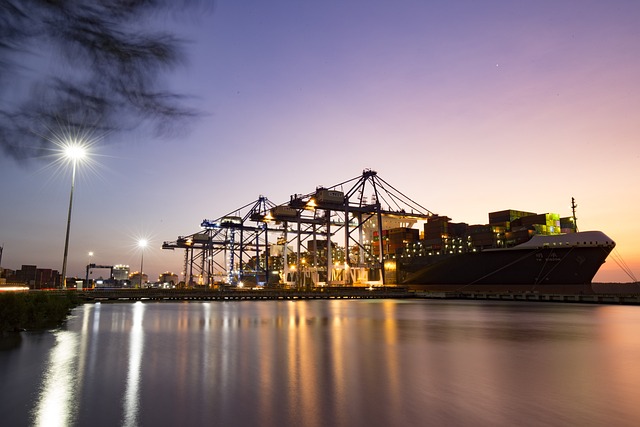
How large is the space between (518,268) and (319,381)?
57330 mm

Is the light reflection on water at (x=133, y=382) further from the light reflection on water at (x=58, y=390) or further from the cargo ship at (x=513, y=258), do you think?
the cargo ship at (x=513, y=258)

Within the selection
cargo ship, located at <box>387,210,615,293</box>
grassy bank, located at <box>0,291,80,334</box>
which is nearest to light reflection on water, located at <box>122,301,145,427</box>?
grassy bank, located at <box>0,291,80,334</box>

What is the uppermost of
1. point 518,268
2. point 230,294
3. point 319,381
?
point 518,268

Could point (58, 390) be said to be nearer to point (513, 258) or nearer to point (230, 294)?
point (230, 294)

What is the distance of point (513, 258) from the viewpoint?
58625 mm

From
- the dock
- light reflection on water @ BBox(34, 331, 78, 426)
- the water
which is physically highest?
the dock

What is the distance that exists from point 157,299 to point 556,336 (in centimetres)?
5561

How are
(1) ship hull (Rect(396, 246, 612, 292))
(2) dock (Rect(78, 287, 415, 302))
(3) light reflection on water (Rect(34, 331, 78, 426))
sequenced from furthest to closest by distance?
(2) dock (Rect(78, 287, 415, 302)) < (1) ship hull (Rect(396, 246, 612, 292)) < (3) light reflection on water (Rect(34, 331, 78, 426))

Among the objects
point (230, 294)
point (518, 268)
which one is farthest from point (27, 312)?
point (518, 268)

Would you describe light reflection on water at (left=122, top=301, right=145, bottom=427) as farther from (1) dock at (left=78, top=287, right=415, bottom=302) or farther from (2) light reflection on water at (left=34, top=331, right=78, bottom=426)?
(1) dock at (left=78, top=287, right=415, bottom=302)

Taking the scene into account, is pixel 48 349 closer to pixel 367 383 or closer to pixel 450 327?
pixel 367 383

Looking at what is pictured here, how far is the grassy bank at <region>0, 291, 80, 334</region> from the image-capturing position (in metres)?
18.6

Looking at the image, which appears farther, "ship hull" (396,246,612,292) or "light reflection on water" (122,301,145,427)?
"ship hull" (396,246,612,292)

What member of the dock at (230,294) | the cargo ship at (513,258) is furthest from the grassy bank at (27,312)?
the cargo ship at (513,258)
